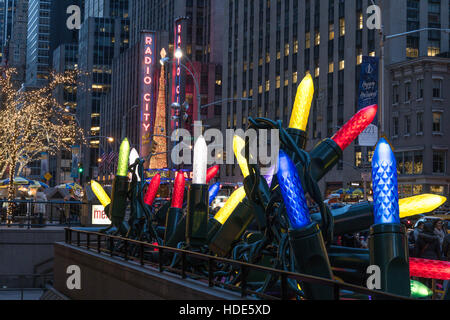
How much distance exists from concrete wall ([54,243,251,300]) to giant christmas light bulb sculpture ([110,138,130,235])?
3.08ft

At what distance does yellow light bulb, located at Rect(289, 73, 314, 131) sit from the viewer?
27.1 feet

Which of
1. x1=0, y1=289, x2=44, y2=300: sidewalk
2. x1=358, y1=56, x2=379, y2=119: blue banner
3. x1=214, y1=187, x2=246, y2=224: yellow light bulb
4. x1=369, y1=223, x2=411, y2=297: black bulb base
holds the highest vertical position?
x1=358, y1=56, x2=379, y2=119: blue banner

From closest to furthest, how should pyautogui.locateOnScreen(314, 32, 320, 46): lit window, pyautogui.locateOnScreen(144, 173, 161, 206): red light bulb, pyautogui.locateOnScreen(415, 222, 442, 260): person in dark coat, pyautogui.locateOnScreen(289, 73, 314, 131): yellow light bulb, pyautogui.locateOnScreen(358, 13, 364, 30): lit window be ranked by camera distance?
pyautogui.locateOnScreen(289, 73, 314, 131): yellow light bulb → pyautogui.locateOnScreen(415, 222, 442, 260): person in dark coat → pyautogui.locateOnScreen(144, 173, 161, 206): red light bulb → pyautogui.locateOnScreen(358, 13, 364, 30): lit window → pyautogui.locateOnScreen(314, 32, 320, 46): lit window

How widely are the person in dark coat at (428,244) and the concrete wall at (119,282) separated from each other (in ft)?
21.6

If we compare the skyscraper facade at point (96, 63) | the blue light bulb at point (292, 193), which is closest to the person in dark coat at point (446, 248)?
the blue light bulb at point (292, 193)

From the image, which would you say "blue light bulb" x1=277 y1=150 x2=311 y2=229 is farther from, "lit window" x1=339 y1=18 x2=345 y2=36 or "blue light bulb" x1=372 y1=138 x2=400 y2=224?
"lit window" x1=339 y1=18 x2=345 y2=36

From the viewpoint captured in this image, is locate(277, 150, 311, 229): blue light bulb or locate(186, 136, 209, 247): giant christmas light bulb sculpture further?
locate(186, 136, 209, 247): giant christmas light bulb sculpture

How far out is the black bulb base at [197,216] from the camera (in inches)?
449

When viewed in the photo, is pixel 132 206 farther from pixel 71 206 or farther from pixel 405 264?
pixel 71 206

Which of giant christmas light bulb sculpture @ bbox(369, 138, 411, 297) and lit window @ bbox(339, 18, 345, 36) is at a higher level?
lit window @ bbox(339, 18, 345, 36)

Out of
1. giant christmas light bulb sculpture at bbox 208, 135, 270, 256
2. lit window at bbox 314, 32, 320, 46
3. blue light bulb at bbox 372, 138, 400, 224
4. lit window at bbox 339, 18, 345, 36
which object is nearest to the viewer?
blue light bulb at bbox 372, 138, 400, 224

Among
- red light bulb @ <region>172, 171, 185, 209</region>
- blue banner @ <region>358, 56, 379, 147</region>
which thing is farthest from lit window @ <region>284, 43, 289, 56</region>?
red light bulb @ <region>172, 171, 185, 209</region>

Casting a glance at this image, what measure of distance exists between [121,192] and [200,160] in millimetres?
3820

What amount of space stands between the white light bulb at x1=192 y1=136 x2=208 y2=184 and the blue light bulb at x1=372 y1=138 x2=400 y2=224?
440 centimetres
